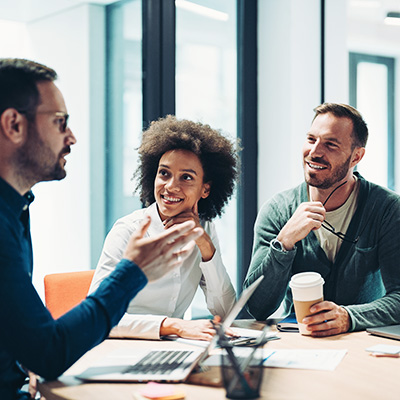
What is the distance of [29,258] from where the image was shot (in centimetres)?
151

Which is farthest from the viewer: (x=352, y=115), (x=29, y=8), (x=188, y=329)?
(x=29, y=8)

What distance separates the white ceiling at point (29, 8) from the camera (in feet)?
9.73

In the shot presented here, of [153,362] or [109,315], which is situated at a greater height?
[109,315]

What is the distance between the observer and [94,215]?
3.38m

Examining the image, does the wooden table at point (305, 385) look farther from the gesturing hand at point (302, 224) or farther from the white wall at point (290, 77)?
the white wall at point (290, 77)

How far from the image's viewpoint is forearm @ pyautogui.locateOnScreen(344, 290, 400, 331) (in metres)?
1.86

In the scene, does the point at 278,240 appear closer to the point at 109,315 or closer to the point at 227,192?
the point at 227,192

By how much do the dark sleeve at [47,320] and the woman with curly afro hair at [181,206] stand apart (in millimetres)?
458

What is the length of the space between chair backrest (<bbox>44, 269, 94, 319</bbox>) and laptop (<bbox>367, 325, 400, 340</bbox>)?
1.03m

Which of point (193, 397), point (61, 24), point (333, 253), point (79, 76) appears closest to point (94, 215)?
point (79, 76)

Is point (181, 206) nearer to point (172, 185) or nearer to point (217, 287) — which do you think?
point (172, 185)

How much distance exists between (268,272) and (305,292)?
14.3 inches

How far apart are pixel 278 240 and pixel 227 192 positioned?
1.26 ft

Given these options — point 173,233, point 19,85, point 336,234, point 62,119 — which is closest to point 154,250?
point 173,233
